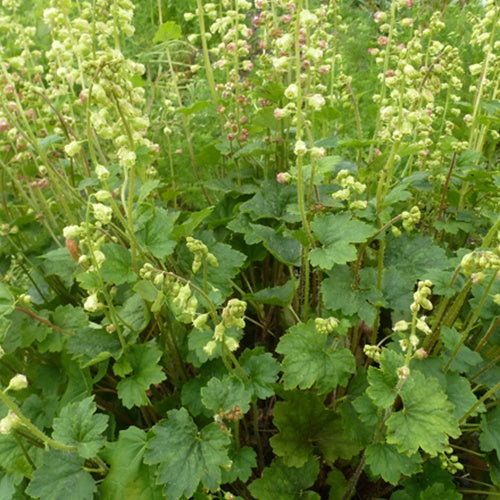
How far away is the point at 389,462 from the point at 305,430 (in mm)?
380

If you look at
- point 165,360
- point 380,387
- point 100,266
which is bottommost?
point 165,360

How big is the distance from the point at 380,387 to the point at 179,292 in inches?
23.8

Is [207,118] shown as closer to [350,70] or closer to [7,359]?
[350,70]

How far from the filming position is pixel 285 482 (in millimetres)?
1808

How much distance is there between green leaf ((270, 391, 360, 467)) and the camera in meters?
1.83

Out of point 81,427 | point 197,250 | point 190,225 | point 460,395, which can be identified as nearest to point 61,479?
point 81,427

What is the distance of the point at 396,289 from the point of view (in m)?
1.92

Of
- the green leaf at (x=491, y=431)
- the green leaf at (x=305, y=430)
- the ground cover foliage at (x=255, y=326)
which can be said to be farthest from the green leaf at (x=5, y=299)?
the green leaf at (x=491, y=431)

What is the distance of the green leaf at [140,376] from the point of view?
5.74 feet

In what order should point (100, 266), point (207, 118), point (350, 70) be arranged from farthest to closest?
1. point (350, 70)
2. point (207, 118)
3. point (100, 266)

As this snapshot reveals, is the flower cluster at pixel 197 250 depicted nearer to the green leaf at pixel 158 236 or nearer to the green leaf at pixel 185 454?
the green leaf at pixel 158 236

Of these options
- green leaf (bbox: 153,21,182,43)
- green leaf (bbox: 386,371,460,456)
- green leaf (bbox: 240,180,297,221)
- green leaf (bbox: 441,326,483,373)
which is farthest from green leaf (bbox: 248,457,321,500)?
green leaf (bbox: 153,21,182,43)

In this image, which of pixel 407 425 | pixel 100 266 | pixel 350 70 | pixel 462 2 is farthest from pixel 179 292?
pixel 462 2

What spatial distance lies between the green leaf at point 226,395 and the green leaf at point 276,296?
1.34 ft
